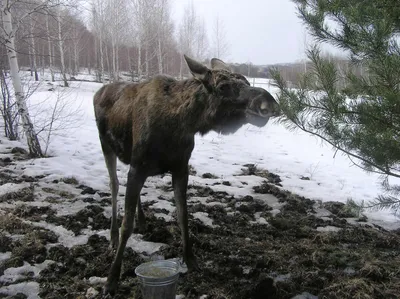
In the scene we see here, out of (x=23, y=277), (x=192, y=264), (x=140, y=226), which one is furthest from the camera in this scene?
(x=140, y=226)

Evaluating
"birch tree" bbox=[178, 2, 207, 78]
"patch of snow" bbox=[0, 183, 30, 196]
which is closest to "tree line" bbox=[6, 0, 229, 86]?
"birch tree" bbox=[178, 2, 207, 78]

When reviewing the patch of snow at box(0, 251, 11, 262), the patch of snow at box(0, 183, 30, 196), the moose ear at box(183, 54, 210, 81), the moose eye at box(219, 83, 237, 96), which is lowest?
the patch of snow at box(0, 251, 11, 262)

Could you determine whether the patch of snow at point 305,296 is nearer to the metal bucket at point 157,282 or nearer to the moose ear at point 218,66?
the metal bucket at point 157,282

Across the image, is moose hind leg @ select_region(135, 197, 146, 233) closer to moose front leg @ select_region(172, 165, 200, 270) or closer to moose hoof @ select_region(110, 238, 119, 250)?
moose hoof @ select_region(110, 238, 119, 250)

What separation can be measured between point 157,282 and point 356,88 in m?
2.41

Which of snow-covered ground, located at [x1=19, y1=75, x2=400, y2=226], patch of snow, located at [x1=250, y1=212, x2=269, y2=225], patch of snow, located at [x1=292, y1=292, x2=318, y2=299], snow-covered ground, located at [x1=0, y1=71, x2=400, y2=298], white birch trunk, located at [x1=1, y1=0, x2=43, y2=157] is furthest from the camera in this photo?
white birch trunk, located at [x1=1, y1=0, x2=43, y2=157]

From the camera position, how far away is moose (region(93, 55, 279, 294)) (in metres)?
3.05

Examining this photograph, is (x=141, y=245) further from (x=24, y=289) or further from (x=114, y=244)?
(x=24, y=289)

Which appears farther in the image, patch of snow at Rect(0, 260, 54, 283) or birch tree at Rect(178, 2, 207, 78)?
birch tree at Rect(178, 2, 207, 78)

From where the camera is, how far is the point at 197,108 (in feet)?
10.7

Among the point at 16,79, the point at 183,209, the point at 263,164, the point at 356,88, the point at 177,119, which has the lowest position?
the point at 263,164

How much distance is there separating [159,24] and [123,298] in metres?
28.8

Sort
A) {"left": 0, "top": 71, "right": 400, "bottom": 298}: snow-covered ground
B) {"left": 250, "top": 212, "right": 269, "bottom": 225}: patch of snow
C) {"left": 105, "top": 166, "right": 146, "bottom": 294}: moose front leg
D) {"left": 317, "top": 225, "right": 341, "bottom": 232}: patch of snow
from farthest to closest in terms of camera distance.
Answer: {"left": 0, "top": 71, "right": 400, "bottom": 298}: snow-covered ground, {"left": 250, "top": 212, "right": 269, "bottom": 225}: patch of snow, {"left": 317, "top": 225, "right": 341, "bottom": 232}: patch of snow, {"left": 105, "top": 166, "right": 146, "bottom": 294}: moose front leg

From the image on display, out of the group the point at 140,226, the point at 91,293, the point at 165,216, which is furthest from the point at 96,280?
the point at 165,216
